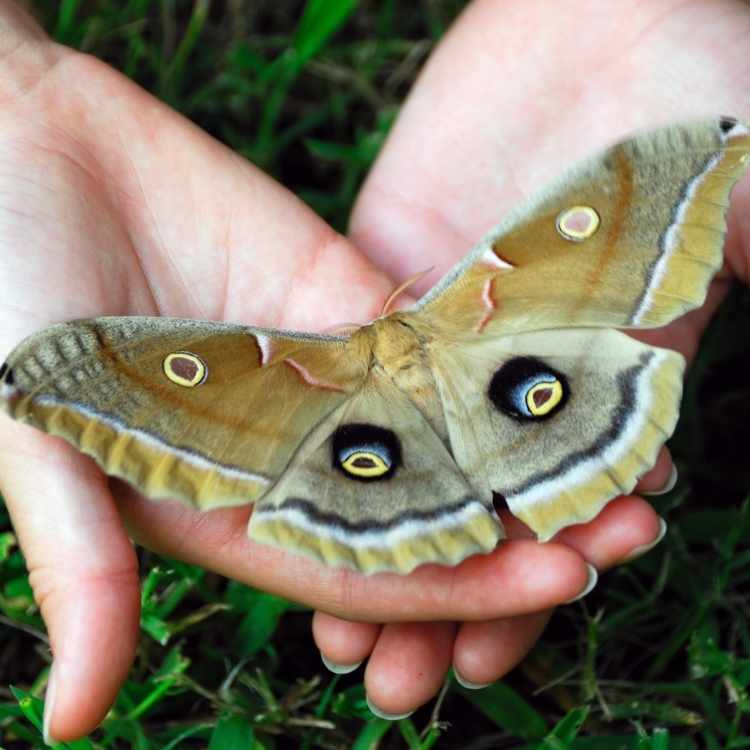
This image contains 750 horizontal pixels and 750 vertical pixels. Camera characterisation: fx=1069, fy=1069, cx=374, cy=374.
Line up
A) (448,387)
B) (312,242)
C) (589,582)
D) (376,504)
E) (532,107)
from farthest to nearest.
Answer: (532,107) < (312,242) < (448,387) < (589,582) < (376,504)

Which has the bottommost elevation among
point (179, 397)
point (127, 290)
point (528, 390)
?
point (127, 290)

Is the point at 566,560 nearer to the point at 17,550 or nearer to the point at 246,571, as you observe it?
the point at 246,571

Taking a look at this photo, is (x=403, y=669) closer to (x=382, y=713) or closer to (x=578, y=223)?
(x=382, y=713)

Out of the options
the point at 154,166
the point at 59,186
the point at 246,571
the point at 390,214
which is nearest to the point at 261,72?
the point at 390,214

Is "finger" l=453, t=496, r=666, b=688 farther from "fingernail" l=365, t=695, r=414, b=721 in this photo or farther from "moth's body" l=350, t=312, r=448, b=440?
"moth's body" l=350, t=312, r=448, b=440

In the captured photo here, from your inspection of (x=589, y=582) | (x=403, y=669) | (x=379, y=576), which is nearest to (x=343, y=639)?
(x=403, y=669)

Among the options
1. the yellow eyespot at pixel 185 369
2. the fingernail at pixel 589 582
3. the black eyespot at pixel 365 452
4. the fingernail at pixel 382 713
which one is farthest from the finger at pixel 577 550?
the yellow eyespot at pixel 185 369

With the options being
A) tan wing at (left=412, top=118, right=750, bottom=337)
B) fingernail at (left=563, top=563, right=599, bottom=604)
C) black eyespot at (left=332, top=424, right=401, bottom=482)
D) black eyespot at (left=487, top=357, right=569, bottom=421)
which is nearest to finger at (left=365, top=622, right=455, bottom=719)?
fingernail at (left=563, top=563, right=599, bottom=604)

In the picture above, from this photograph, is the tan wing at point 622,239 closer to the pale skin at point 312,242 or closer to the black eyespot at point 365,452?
the black eyespot at point 365,452
